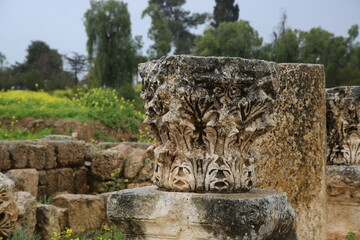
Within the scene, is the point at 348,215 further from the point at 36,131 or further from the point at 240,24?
the point at 240,24

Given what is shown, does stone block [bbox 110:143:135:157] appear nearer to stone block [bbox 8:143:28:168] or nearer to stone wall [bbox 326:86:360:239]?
stone block [bbox 8:143:28:168]

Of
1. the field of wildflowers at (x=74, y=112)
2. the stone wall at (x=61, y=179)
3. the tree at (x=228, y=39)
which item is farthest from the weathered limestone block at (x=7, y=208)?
the tree at (x=228, y=39)

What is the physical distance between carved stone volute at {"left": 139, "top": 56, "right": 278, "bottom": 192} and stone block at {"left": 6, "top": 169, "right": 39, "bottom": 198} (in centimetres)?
576

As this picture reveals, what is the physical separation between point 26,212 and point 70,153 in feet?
10.4

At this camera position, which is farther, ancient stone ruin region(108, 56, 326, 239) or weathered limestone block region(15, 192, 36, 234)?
weathered limestone block region(15, 192, 36, 234)

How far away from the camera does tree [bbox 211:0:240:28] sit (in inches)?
1663

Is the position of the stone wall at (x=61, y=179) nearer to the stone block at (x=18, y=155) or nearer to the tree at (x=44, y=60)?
the stone block at (x=18, y=155)

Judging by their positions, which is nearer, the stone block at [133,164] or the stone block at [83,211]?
the stone block at [83,211]

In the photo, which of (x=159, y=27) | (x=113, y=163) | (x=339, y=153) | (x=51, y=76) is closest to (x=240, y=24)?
(x=159, y=27)

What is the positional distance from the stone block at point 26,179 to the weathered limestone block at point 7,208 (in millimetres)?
1665

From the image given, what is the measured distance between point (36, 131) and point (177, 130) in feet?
36.2

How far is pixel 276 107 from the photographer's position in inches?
192

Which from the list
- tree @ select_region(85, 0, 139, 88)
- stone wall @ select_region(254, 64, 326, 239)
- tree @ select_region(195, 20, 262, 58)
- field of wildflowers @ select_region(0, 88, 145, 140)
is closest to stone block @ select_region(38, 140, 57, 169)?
field of wildflowers @ select_region(0, 88, 145, 140)

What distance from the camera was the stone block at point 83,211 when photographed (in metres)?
8.18
